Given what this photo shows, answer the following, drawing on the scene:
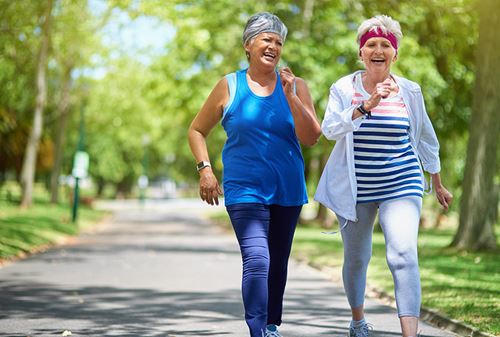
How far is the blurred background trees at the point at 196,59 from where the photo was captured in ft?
68.2

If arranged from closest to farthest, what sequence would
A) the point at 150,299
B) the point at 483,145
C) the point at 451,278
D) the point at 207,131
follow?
the point at 207,131 → the point at 150,299 → the point at 451,278 → the point at 483,145

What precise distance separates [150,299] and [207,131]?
4256mm

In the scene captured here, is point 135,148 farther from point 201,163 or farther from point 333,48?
point 201,163

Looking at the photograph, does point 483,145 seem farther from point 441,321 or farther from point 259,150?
point 259,150

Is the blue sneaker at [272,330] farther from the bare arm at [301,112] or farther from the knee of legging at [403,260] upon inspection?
the bare arm at [301,112]

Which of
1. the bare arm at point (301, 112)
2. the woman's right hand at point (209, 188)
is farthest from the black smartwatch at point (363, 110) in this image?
the woman's right hand at point (209, 188)

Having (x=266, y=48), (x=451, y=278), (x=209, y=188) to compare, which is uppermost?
(x=266, y=48)

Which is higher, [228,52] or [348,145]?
[228,52]

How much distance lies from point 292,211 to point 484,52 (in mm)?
11346

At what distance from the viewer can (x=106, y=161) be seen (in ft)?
209

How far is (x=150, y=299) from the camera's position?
382 inches

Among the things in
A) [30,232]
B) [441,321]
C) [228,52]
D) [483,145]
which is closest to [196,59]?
[228,52]

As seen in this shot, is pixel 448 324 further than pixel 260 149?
Yes

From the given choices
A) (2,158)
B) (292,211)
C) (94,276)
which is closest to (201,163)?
(292,211)
